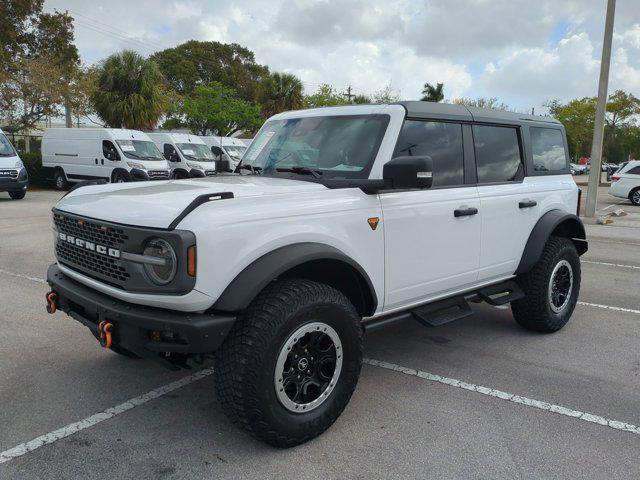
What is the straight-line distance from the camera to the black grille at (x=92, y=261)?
2.86 meters

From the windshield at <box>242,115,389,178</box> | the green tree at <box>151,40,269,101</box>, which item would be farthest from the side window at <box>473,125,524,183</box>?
the green tree at <box>151,40,269,101</box>

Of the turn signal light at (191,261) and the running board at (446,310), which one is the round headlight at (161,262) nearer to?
the turn signal light at (191,261)

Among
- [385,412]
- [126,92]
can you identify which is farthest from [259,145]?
[126,92]

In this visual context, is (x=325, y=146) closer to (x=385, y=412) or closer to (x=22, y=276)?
(x=385, y=412)

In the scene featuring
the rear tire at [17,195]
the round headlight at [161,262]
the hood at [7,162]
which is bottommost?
the rear tire at [17,195]

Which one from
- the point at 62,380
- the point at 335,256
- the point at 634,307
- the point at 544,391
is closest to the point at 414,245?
the point at 335,256

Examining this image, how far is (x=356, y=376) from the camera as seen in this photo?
10.5ft

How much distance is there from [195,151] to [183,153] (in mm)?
711

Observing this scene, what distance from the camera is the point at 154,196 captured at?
3.08 m

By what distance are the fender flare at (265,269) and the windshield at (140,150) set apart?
17.9m

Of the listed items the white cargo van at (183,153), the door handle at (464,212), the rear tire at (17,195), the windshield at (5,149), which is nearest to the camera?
the door handle at (464,212)

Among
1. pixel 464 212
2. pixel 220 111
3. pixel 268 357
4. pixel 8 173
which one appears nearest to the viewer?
pixel 268 357

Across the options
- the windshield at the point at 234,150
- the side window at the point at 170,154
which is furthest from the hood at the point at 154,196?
the windshield at the point at 234,150

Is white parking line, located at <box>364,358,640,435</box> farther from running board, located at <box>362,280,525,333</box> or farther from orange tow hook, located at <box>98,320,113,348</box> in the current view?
orange tow hook, located at <box>98,320,113,348</box>
